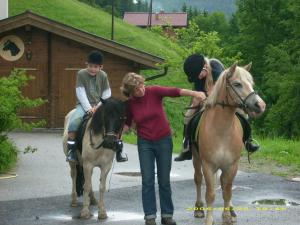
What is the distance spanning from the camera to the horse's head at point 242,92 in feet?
25.4

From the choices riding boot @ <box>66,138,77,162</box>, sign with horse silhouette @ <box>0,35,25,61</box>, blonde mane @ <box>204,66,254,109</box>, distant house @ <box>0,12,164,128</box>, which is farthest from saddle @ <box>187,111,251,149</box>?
sign with horse silhouette @ <box>0,35,25,61</box>

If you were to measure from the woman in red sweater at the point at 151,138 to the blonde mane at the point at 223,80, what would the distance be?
0.60m

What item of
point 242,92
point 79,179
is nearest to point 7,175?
point 79,179

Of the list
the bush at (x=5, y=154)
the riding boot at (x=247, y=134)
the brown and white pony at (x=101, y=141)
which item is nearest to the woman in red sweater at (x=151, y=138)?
the brown and white pony at (x=101, y=141)

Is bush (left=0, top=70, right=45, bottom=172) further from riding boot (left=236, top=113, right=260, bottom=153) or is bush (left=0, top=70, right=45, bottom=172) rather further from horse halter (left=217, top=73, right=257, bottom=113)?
horse halter (left=217, top=73, right=257, bottom=113)

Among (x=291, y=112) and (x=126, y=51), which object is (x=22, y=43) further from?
(x=291, y=112)

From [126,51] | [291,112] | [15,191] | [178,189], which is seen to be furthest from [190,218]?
[291,112]

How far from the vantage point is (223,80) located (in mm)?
8219

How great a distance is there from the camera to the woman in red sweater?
866cm

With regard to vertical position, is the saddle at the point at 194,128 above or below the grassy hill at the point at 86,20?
below

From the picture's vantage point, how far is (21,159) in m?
17.3

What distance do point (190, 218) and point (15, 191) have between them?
4.24 meters

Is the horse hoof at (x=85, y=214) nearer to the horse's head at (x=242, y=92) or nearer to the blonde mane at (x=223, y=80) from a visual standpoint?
the blonde mane at (x=223, y=80)

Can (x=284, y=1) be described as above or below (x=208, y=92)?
above
